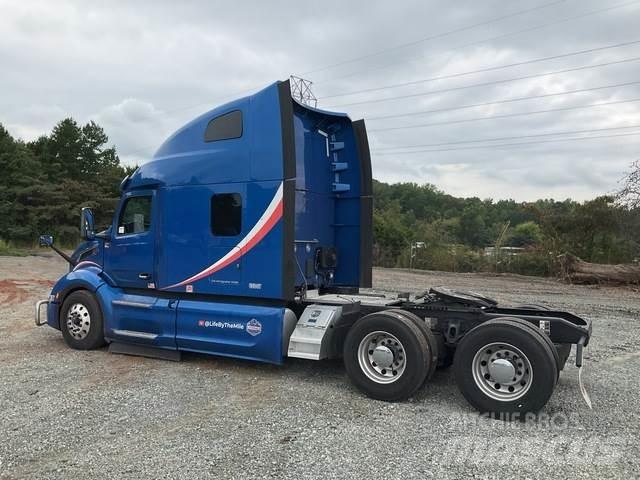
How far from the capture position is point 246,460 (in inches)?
166

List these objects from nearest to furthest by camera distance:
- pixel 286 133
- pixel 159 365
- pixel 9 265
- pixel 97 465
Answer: pixel 97 465, pixel 286 133, pixel 159 365, pixel 9 265

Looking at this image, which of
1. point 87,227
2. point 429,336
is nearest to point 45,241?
point 87,227

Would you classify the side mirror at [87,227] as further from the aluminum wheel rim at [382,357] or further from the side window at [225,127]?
the aluminum wheel rim at [382,357]

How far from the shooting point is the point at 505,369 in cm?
515

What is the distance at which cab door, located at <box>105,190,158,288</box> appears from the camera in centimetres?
773

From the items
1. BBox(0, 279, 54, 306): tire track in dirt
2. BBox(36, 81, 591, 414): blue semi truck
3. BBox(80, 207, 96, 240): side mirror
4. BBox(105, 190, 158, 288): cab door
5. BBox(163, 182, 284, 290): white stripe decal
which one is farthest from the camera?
BBox(0, 279, 54, 306): tire track in dirt

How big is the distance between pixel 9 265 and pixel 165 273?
790 inches

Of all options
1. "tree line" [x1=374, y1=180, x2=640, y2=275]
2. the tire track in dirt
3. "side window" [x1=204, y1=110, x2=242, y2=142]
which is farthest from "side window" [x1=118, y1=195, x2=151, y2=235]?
"tree line" [x1=374, y1=180, x2=640, y2=275]

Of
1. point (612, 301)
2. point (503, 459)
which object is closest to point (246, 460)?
point (503, 459)

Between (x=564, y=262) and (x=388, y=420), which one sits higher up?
(x=564, y=262)

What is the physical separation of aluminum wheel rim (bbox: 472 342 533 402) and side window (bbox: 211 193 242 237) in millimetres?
3392

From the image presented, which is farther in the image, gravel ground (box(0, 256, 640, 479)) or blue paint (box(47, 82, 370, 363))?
blue paint (box(47, 82, 370, 363))

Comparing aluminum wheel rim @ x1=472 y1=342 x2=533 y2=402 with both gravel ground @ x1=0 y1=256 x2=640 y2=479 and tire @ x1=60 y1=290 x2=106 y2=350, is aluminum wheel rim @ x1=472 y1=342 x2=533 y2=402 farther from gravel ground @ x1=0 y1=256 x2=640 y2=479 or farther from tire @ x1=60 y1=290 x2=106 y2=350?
tire @ x1=60 y1=290 x2=106 y2=350

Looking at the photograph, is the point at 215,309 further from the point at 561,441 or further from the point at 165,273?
the point at 561,441
